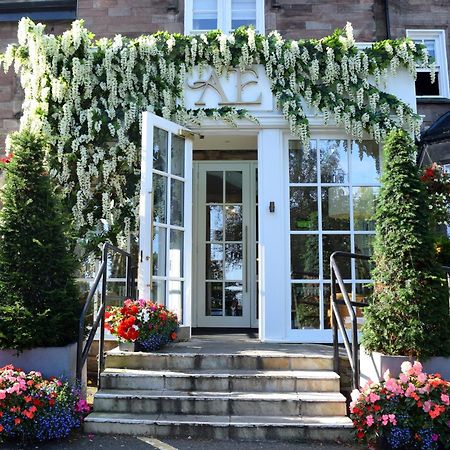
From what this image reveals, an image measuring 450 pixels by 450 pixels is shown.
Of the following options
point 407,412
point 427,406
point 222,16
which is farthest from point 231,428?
point 222,16

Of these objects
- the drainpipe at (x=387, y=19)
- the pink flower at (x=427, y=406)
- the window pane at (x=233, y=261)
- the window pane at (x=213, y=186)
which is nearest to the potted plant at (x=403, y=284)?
the pink flower at (x=427, y=406)

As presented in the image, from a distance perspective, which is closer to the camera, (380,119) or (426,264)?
(426,264)

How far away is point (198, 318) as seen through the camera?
7105 mm

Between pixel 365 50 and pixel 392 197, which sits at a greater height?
pixel 365 50

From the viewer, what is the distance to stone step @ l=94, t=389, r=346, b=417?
4.08 meters

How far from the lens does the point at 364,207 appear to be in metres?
6.06

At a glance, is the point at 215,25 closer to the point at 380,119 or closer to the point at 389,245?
the point at 380,119

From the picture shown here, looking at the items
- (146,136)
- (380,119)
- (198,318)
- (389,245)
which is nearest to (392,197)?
(389,245)

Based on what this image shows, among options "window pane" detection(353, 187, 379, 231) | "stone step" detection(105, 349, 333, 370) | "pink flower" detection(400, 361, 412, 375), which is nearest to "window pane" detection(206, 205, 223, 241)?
"window pane" detection(353, 187, 379, 231)

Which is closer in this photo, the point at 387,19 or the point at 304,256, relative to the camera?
the point at 304,256

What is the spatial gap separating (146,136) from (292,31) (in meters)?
3.59

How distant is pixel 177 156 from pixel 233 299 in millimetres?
2334

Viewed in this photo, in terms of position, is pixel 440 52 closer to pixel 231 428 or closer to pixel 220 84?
pixel 220 84

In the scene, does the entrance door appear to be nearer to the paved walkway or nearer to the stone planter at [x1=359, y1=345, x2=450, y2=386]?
the stone planter at [x1=359, y1=345, x2=450, y2=386]
